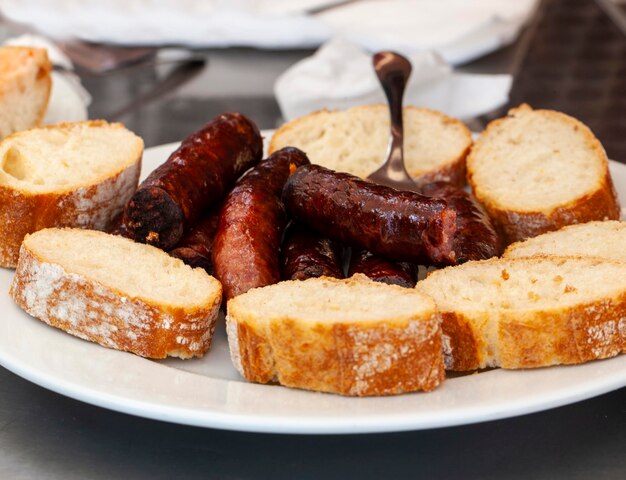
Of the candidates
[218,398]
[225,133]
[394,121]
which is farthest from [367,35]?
[218,398]

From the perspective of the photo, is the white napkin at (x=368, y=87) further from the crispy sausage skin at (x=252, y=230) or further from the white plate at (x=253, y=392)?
the white plate at (x=253, y=392)

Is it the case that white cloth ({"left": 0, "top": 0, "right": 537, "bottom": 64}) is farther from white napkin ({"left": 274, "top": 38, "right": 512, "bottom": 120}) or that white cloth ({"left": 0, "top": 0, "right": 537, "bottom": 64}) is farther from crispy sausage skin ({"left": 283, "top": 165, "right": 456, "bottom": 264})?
crispy sausage skin ({"left": 283, "top": 165, "right": 456, "bottom": 264})

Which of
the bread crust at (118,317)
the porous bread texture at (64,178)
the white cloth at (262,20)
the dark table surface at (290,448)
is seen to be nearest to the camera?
the dark table surface at (290,448)

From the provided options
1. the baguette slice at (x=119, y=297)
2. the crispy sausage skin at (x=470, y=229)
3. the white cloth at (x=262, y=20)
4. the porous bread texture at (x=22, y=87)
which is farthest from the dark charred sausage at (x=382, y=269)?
the white cloth at (x=262, y=20)

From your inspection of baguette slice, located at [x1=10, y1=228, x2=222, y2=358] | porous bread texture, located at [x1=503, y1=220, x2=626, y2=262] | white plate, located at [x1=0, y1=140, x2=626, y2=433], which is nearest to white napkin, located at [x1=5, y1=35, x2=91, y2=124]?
baguette slice, located at [x1=10, y1=228, x2=222, y2=358]

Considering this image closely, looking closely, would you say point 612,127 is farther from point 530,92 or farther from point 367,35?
point 367,35
